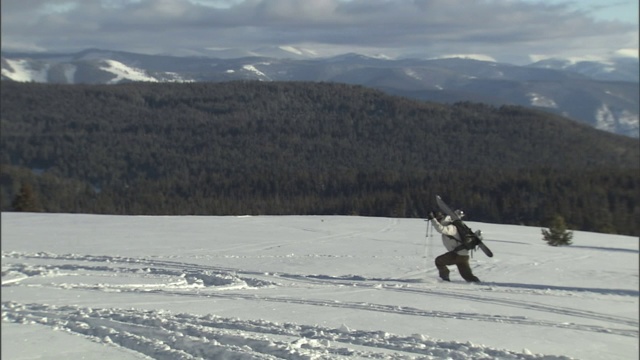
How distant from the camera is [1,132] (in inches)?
3612

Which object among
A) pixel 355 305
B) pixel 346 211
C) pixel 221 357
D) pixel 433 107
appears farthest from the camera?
pixel 433 107

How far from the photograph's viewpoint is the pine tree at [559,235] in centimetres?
1519

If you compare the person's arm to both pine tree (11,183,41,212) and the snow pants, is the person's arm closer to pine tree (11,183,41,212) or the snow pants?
the snow pants

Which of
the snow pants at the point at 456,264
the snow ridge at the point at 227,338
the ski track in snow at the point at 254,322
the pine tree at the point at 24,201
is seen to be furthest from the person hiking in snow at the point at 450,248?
the pine tree at the point at 24,201

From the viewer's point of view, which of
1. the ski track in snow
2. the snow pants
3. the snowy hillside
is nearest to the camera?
the snowy hillside

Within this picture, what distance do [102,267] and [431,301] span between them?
244 inches

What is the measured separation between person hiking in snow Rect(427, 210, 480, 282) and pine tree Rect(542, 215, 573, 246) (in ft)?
12.7

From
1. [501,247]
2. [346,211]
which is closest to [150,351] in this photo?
[501,247]

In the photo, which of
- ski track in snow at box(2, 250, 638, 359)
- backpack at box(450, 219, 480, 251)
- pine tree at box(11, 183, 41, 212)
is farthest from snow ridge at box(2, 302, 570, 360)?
pine tree at box(11, 183, 41, 212)

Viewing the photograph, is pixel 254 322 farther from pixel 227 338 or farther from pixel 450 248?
pixel 450 248

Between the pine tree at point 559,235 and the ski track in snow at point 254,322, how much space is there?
447cm

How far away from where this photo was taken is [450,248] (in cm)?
1107

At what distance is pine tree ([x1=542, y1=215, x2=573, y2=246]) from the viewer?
49.8ft

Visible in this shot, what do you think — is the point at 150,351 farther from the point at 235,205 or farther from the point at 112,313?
the point at 235,205
